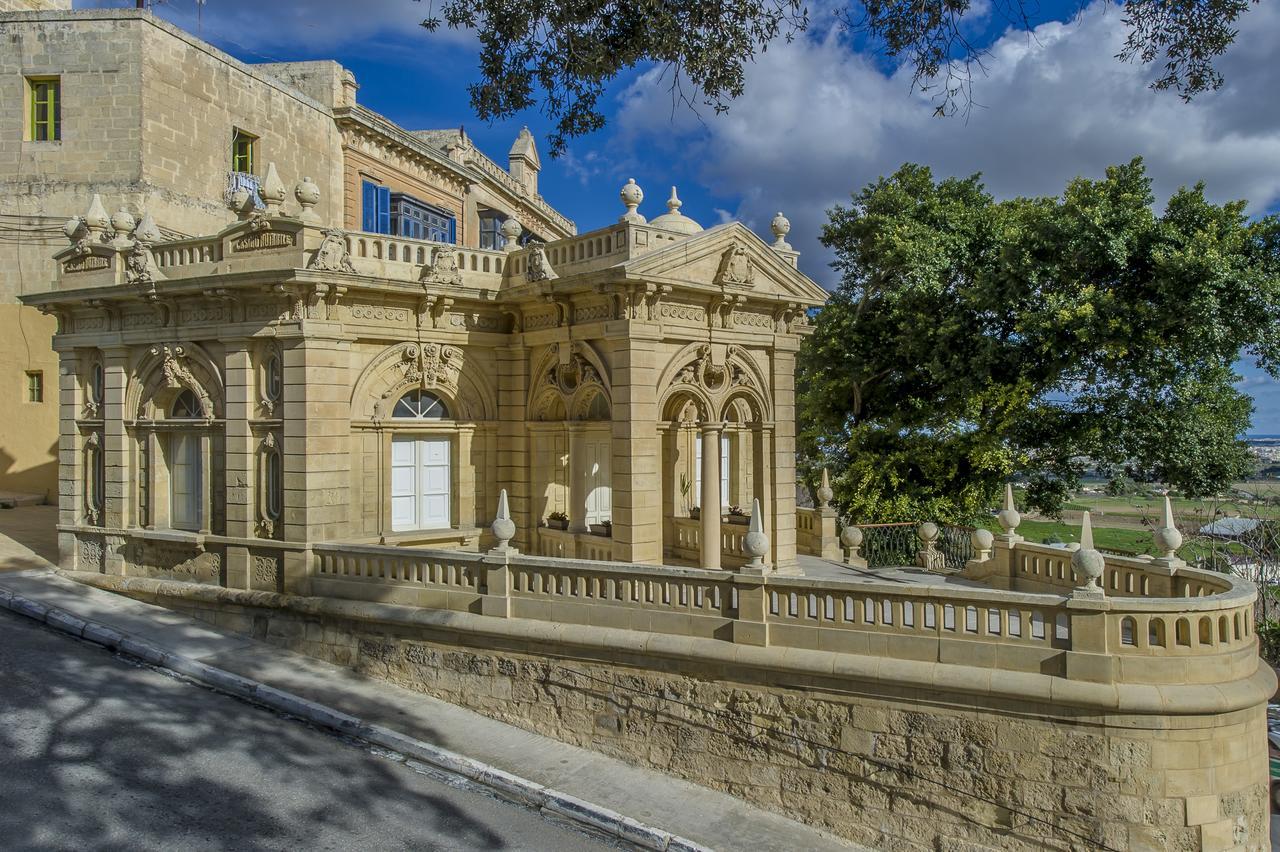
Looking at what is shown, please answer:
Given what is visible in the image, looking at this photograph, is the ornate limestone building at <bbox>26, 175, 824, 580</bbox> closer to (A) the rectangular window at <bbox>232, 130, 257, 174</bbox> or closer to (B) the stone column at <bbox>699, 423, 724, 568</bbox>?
(B) the stone column at <bbox>699, 423, 724, 568</bbox>

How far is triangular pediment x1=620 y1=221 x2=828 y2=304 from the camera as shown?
13.2 meters

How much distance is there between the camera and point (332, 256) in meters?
12.7

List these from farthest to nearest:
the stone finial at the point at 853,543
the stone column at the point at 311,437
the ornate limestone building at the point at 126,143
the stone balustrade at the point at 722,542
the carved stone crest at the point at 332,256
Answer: the ornate limestone building at the point at 126,143, the stone finial at the point at 853,543, the stone balustrade at the point at 722,542, the stone column at the point at 311,437, the carved stone crest at the point at 332,256

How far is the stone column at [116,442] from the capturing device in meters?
14.5

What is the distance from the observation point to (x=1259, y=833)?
8977 millimetres

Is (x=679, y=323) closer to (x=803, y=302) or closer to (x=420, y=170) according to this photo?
(x=803, y=302)

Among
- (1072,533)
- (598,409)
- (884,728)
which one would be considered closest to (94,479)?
(598,409)

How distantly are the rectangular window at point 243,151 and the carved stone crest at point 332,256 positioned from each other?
1124cm

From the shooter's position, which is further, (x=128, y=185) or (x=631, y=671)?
(x=128, y=185)

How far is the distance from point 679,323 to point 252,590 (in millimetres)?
7918

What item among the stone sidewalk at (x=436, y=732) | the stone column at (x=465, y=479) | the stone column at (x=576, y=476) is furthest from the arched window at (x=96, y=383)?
the stone column at (x=576, y=476)

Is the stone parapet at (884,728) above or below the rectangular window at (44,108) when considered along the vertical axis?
below

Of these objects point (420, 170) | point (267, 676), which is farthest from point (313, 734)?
point (420, 170)

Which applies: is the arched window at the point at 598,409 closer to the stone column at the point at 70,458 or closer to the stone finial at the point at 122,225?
the stone finial at the point at 122,225
